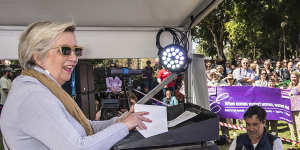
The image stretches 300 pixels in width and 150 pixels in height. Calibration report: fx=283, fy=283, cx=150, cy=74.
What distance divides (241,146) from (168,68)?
3.36ft

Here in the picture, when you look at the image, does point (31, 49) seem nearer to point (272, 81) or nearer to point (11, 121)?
point (11, 121)

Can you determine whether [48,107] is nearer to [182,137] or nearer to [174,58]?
[182,137]

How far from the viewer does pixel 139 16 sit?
2.57 m

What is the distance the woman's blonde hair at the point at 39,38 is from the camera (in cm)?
108

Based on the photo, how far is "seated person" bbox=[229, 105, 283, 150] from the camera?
8.42ft

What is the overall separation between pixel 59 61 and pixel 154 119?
1.50 ft

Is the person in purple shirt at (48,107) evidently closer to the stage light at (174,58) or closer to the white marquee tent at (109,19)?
the white marquee tent at (109,19)

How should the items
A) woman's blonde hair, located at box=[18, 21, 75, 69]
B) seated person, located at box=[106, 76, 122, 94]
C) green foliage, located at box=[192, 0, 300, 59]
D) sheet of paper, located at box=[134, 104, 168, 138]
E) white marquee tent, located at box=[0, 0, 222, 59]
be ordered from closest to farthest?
woman's blonde hair, located at box=[18, 21, 75, 69], sheet of paper, located at box=[134, 104, 168, 138], white marquee tent, located at box=[0, 0, 222, 59], seated person, located at box=[106, 76, 122, 94], green foliage, located at box=[192, 0, 300, 59]

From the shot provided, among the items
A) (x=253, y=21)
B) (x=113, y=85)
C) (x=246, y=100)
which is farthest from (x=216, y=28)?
(x=113, y=85)

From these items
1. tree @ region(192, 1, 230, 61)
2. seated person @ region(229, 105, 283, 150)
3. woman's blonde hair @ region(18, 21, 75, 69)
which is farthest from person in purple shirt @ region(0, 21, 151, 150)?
tree @ region(192, 1, 230, 61)

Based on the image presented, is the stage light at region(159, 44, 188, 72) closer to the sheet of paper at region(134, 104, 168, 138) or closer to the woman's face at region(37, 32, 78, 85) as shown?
the sheet of paper at region(134, 104, 168, 138)

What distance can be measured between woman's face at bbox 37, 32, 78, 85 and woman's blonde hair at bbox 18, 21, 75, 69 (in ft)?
0.06

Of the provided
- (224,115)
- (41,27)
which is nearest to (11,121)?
(41,27)


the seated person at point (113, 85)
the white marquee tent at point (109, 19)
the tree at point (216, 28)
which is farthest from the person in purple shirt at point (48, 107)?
the tree at point (216, 28)
